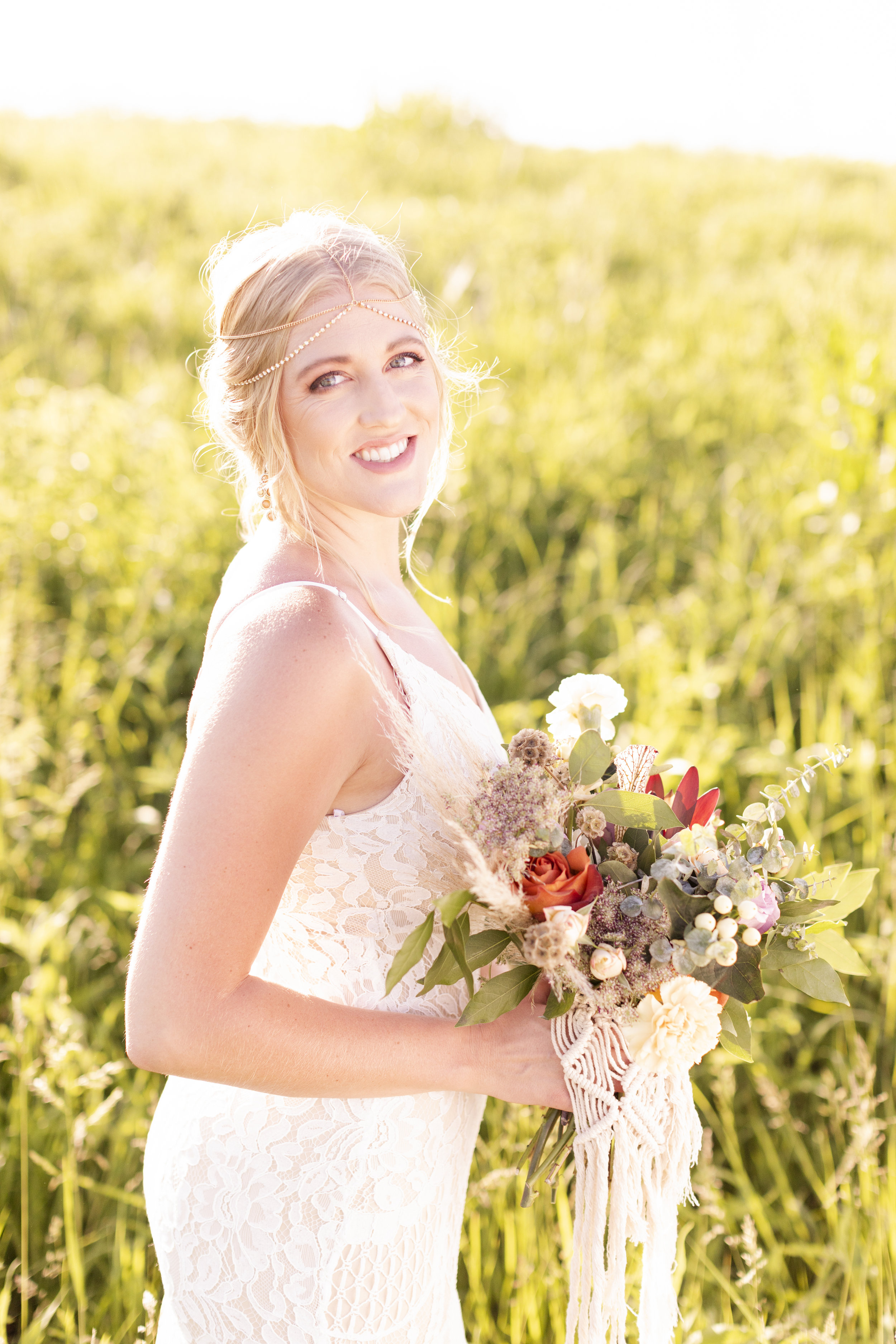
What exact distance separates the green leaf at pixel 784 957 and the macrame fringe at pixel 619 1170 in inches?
7.9

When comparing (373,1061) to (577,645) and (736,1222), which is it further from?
(577,645)

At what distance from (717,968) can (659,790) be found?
26 centimetres

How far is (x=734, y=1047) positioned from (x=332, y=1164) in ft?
1.92

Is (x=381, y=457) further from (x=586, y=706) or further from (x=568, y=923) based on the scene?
(x=568, y=923)

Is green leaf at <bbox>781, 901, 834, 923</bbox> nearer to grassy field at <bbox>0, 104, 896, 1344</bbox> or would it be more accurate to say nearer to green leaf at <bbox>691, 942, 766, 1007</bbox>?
green leaf at <bbox>691, 942, 766, 1007</bbox>

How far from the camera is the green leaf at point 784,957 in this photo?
1.41 metres

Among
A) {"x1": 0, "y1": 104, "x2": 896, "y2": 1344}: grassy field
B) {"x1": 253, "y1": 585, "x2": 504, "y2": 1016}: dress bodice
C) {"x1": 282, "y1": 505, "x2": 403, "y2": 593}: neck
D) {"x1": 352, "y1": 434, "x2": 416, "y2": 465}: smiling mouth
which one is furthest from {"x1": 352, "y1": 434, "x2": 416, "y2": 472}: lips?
{"x1": 0, "y1": 104, "x2": 896, "y2": 1344}: grassy field

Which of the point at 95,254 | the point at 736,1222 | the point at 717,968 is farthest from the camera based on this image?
the point at 95,254

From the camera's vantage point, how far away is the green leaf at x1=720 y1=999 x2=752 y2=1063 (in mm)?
1389

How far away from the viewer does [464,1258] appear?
224 centimetres

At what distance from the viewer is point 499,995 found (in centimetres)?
127

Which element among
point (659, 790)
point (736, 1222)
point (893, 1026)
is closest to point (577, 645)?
point (893, 1026)

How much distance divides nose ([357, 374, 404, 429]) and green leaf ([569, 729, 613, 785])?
558 millimetres

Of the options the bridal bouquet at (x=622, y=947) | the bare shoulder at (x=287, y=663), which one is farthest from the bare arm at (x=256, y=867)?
the bridal bouquet at (x=622, y=947)
